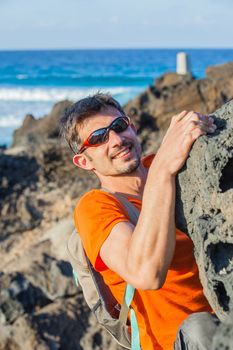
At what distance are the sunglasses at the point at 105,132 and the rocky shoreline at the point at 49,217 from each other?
2.53m

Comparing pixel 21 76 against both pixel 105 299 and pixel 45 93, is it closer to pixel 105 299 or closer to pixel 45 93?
pixel 45 93

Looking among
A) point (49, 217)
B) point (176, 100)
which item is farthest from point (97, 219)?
point (176, 100)

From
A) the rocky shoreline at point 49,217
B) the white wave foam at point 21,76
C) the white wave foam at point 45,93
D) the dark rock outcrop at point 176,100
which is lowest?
the rocky shoreline at point 49,217

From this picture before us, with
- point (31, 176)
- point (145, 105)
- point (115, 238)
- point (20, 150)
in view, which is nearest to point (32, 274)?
point (115, 238)

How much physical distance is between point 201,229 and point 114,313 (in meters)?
0.75

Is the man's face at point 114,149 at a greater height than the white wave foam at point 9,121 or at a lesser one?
lesser

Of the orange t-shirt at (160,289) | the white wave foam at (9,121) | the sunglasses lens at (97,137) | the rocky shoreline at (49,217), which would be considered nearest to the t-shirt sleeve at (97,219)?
the orange t-shirt at (160,289)

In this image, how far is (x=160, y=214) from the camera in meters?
2.09

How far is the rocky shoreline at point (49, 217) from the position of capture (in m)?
4.95

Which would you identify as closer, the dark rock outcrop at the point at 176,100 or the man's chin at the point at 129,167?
the man's chin at the point at 129,167

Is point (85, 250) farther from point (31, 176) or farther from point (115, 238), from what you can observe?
point (31, 176)

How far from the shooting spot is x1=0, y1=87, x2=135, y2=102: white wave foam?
3759cm

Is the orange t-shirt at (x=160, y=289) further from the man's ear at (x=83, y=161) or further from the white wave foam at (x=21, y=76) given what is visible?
the white wave foam at (x=21, y=76)

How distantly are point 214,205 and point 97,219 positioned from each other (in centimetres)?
50
